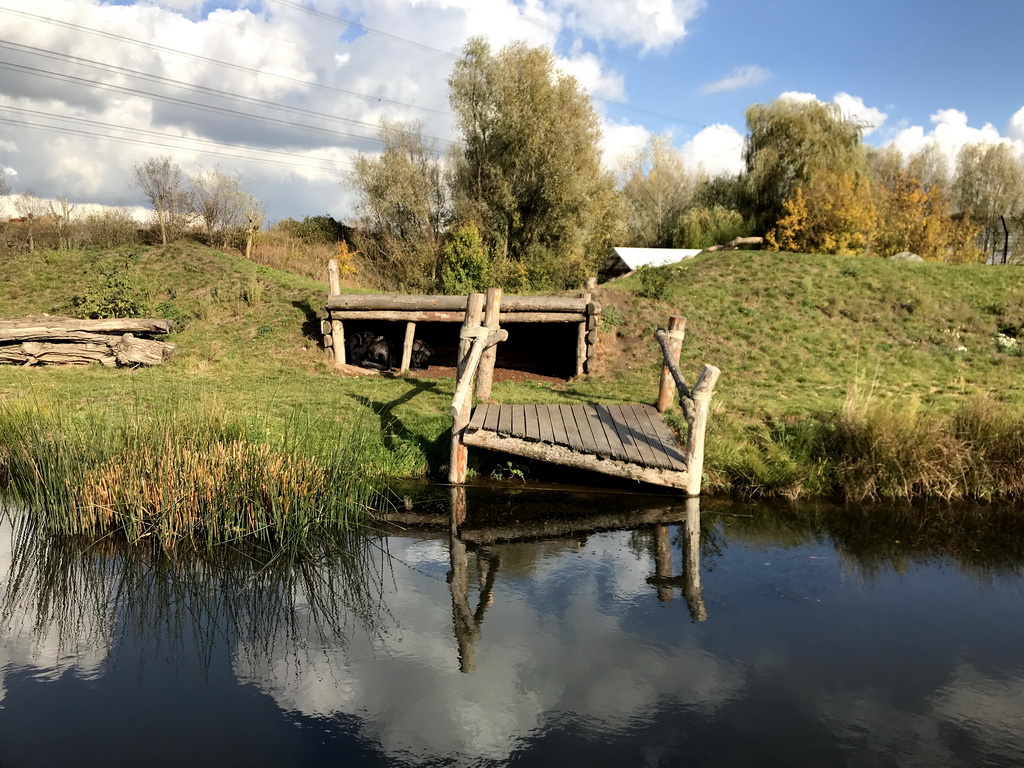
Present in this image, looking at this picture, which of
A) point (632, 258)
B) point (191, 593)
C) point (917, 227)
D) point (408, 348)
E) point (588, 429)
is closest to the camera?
point (191, 593)

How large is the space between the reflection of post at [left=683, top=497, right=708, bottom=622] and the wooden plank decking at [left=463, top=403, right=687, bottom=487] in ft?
Result: 1.40

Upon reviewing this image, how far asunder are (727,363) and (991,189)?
143ft

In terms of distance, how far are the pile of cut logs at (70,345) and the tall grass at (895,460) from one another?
38.2ft

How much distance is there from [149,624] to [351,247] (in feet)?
89.0

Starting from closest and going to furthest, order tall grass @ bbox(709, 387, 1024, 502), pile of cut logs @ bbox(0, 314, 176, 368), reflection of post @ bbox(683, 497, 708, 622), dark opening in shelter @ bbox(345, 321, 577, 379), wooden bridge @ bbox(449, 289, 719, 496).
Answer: reflection of post @ bbox(683, 497, 708, 622) → wooden bridge @ bbox(449, 289, 719, 496) → tall grass @ bbox(709, 387, 1024, 502) → pile of cut logs @ bbox(0, 314, 176, 368) → dark opening in shelter @ bbox(345, 321, 577, 379)

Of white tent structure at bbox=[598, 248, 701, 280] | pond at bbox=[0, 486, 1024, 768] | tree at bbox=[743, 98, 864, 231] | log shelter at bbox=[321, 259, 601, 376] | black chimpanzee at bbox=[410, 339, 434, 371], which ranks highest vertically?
tree at bbox=[743, 98, 864, 231]

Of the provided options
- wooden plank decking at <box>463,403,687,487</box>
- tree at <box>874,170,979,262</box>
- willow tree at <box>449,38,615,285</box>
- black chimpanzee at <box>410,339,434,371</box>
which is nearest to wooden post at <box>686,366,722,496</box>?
wooden plank decking at <box>463,403,687,487</box>

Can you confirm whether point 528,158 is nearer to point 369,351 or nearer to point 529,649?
point 369,351

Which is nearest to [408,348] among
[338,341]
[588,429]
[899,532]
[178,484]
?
[338,341]

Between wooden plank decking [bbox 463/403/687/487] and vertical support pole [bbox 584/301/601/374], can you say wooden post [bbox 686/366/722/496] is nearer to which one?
wooden plank decking [bbox 463/403/687/487]

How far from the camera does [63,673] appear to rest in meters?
5.30

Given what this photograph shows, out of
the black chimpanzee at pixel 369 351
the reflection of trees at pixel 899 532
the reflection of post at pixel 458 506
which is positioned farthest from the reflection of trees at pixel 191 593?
the black chimpanzee at pixel 369 351

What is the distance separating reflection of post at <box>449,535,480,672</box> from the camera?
5.67 m

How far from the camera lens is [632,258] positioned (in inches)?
1369
